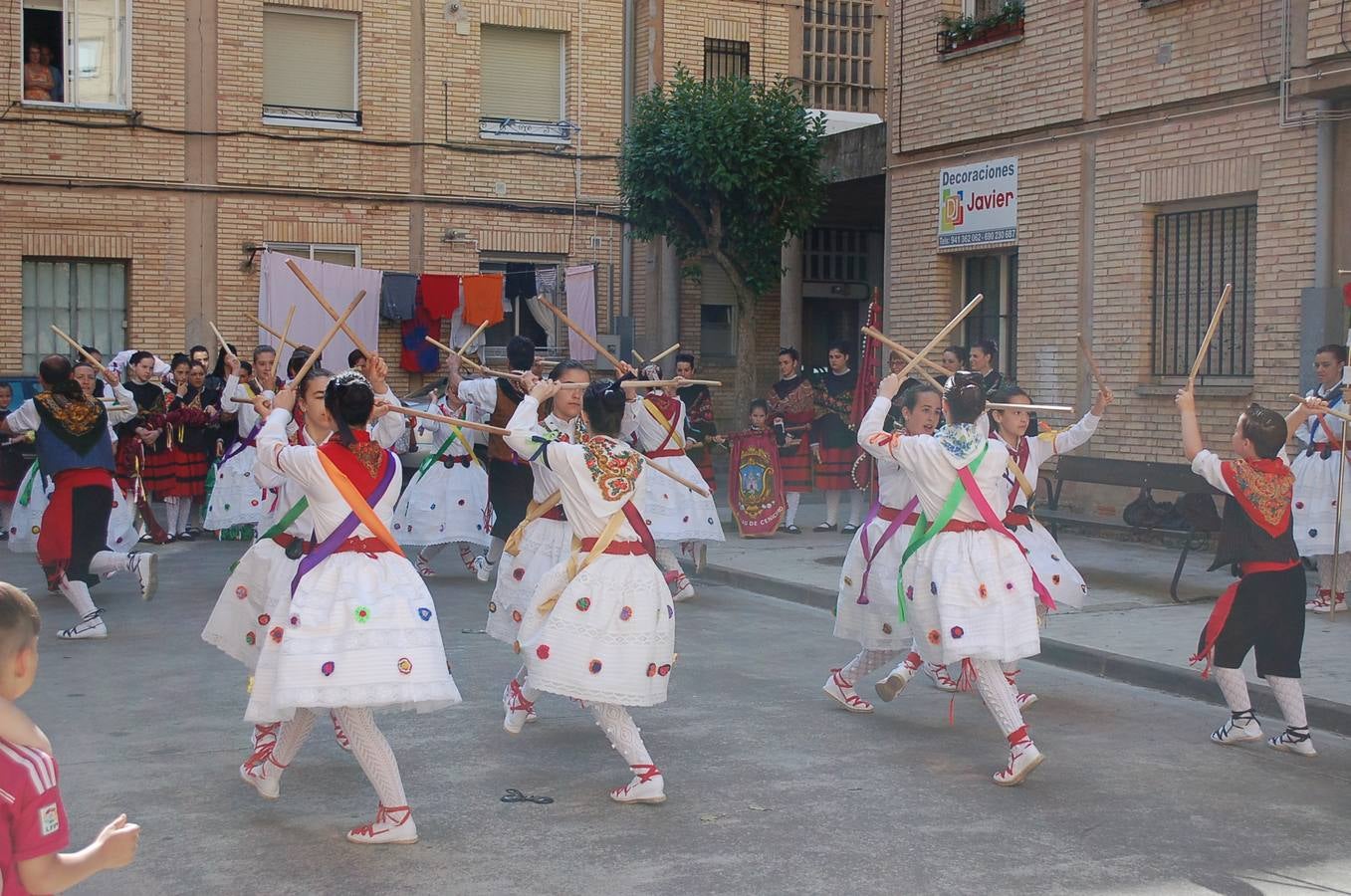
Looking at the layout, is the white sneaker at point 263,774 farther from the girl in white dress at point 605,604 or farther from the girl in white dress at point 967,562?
the girl in white dress at point 967,562

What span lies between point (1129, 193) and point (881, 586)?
8.56m

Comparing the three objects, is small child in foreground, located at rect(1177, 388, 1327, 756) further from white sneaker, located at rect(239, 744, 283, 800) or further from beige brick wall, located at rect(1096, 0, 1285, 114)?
beige brick wall, located at rect(1096, 0, 1285, 114)

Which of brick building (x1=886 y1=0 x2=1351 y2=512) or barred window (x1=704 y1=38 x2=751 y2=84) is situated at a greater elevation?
barred window (x1=704 y1=38 x2=751 y2=84)

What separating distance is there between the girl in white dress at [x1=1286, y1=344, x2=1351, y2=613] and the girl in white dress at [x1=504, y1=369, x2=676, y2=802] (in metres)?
6.13

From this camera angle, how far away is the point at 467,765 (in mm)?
6816

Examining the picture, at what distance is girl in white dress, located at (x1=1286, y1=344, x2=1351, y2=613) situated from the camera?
1082 centimetres

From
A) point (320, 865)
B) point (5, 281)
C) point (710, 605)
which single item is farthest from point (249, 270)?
point (320, 865)

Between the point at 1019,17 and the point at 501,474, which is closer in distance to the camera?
the point at 501,474

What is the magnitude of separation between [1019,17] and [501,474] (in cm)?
822

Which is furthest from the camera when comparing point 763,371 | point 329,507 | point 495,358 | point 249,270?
point 763,371

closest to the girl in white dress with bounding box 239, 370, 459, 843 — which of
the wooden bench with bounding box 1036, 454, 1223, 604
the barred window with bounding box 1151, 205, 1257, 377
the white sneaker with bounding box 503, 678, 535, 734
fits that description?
the white sneaker with bounding box 503, 678, 535, 734

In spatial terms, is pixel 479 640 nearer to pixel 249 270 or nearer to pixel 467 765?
pixel 467 765

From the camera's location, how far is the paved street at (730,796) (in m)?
5.39

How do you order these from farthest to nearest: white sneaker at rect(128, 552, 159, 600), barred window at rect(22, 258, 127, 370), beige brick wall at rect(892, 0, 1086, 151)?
barred window at rect(22, 258, 127, 370)
beige brick wall at rect(892, 0, 1086, 151)
white sneaker at rect(128, 552, 159, 600)
